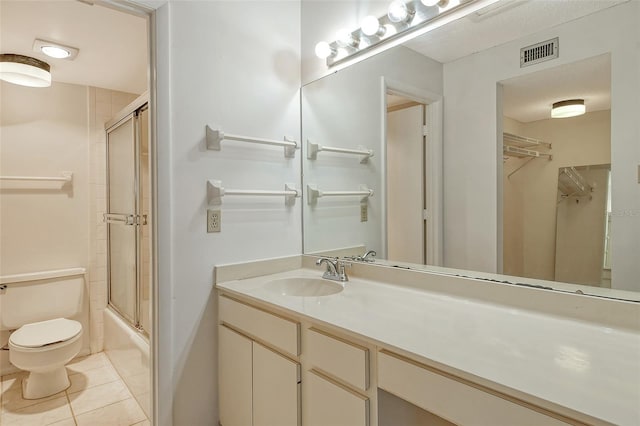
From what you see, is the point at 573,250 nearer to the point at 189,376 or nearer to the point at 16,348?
the point at 189,376

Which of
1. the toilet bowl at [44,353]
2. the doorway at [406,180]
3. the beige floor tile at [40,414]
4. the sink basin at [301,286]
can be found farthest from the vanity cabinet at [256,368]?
the toilet bowl at [44,353]

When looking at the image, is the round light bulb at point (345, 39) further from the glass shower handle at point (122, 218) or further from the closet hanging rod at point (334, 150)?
the glass shower handle at point (122, 218)

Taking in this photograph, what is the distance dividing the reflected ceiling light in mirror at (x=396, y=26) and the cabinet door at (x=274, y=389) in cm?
153

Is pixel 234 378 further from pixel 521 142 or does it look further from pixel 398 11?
pixel 398 11

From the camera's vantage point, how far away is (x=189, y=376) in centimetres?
165

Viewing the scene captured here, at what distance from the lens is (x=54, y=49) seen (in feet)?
7.16

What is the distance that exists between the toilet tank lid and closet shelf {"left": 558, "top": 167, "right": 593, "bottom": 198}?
2.83 meters

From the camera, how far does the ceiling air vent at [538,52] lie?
3.95ft

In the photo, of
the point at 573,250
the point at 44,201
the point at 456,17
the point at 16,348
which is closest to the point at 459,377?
the point at 573,250

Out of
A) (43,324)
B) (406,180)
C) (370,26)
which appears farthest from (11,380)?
(370,26)

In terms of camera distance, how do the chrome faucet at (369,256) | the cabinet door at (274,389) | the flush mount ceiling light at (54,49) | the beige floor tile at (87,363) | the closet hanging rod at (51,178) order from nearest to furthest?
the cabinet door at (274,389), the chrome faucet at (369,256), the flush mount ceiling light at (54,49), the closet hanging rod at (51,178), the beige floor tile at (87,363)

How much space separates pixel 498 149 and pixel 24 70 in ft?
9.57

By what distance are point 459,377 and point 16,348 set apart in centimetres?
260

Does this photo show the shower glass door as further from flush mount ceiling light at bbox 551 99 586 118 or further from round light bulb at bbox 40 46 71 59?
flush mount ceiling light at bbox 551 99 586 118
